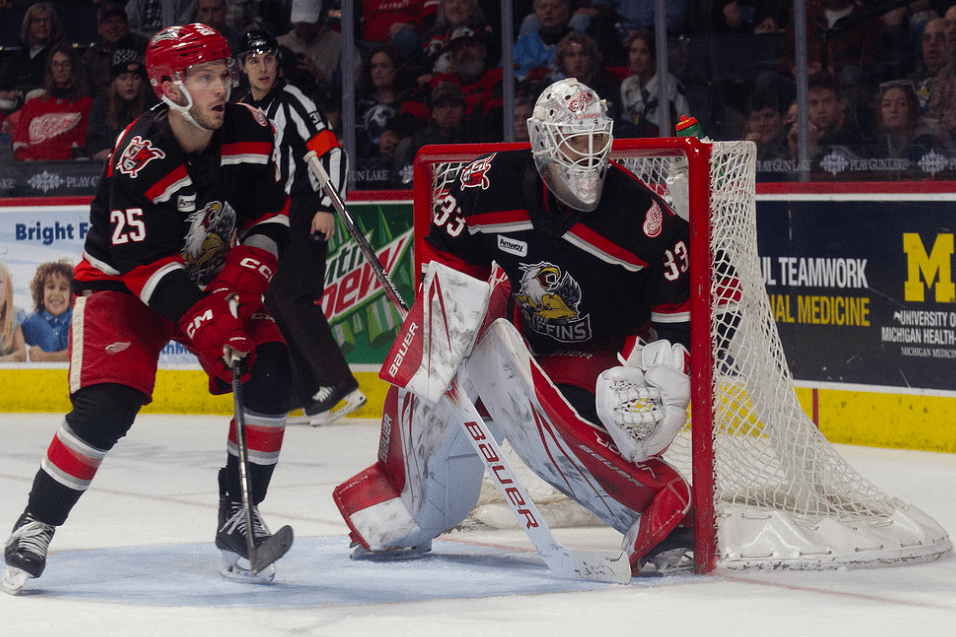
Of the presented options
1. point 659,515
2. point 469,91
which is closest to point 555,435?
point 659,515

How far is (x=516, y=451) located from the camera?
357 cm

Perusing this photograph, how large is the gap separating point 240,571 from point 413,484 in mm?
448

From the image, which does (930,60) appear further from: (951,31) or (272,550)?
(272,550)

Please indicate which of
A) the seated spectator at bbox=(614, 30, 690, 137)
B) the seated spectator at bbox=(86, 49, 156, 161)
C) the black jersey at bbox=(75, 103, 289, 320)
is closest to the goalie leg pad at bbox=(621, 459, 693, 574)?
the black jersey at bbox=(75, 103, 289, 320)

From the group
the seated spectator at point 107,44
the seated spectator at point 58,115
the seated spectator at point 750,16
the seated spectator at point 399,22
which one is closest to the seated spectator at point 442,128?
the seated spectator at point 399,22

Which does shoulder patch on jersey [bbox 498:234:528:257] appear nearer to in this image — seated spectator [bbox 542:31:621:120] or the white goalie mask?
the white goalie mask

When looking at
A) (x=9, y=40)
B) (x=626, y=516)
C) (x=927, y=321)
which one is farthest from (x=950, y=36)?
(x=9, y=40)

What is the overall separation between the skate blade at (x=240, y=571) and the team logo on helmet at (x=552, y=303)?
0.82 m

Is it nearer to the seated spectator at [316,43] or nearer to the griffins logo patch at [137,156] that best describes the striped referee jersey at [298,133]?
the seated spectator at [316,43]

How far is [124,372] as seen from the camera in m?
3.40

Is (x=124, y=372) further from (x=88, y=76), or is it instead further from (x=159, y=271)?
(x=88, y=76)

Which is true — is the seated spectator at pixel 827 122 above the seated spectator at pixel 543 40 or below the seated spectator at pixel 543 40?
below

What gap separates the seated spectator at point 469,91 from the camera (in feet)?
23.1

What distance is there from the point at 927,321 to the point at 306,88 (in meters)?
3.12
